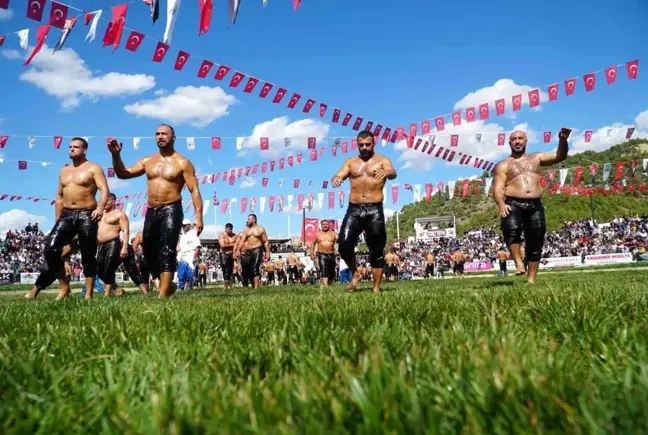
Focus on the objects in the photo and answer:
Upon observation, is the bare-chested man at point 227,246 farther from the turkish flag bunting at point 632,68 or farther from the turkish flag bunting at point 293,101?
the turkish flag bunting at point 632,68

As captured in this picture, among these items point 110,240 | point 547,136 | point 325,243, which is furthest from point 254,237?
point 547,136

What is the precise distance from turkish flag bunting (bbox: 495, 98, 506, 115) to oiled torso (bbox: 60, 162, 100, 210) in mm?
19036

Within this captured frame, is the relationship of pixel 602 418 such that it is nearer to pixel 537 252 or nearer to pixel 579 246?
pixel 537 252

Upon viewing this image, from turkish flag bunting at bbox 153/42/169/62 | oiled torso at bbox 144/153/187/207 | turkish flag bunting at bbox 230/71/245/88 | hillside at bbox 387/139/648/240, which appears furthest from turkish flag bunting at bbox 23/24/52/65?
hillside at bbox 387/139/648/240

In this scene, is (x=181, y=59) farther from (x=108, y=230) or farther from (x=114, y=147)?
(x=114, y=147)

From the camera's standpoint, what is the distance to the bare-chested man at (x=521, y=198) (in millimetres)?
8320

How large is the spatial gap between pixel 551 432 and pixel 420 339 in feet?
3.10

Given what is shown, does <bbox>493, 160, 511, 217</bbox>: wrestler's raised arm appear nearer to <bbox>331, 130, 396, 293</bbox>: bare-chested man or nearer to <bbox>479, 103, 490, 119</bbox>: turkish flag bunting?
<bbox>331, 130, 396, 293</bbox>: bare-chested man

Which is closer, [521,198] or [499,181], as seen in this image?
[521,198]

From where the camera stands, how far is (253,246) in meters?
16.1

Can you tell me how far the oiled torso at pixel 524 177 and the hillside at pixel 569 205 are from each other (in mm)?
39553

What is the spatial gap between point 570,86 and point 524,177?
15.7 metres

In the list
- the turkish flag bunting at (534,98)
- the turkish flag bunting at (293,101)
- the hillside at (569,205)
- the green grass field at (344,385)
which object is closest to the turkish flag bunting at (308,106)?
the turkish flag bunting at (293,101)

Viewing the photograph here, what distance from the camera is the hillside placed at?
74625 mm
